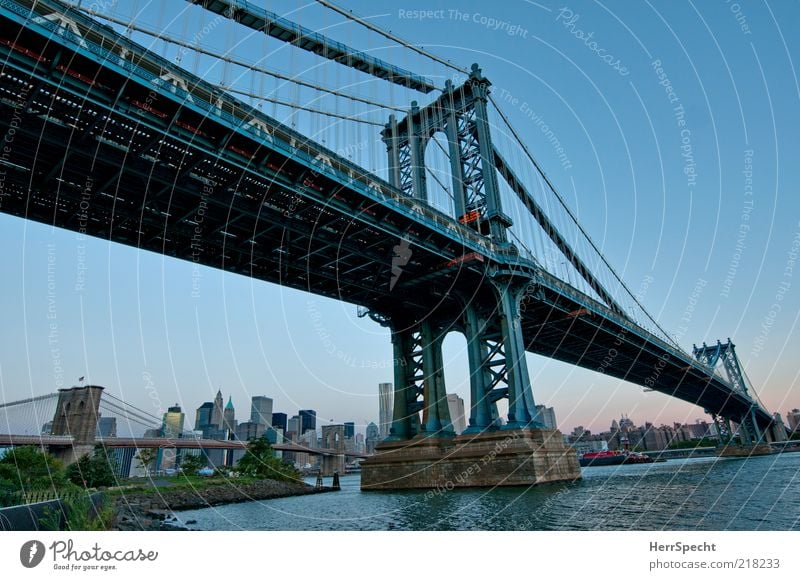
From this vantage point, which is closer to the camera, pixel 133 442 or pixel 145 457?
pixel 133 442

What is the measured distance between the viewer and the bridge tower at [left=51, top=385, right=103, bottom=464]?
39.5 metres

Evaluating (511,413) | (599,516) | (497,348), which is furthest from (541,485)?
(599,516)

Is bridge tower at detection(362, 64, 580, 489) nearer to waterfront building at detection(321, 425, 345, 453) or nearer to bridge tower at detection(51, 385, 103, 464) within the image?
bridge tower at detection(51, 385, 103, 464)

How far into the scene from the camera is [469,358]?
3152 cm

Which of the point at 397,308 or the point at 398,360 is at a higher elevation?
the point at 397,308

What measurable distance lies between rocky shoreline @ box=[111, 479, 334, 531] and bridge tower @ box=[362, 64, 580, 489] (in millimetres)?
10571

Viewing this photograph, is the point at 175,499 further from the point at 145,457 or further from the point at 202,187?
the point at 145,457

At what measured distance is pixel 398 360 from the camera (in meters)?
36.5

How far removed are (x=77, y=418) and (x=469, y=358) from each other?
116ft

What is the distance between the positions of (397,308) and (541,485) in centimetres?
1730
